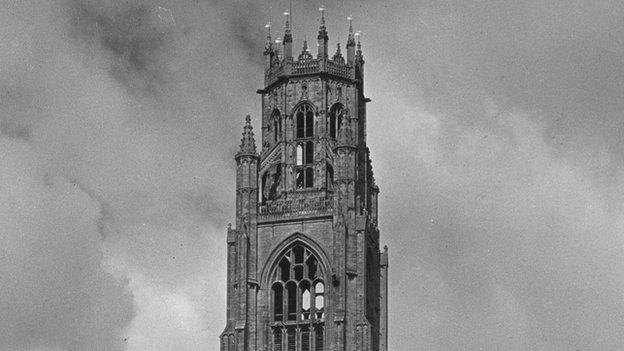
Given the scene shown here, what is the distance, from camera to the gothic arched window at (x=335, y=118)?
446 ft

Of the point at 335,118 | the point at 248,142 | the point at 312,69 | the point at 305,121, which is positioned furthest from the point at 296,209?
the point at 312,69

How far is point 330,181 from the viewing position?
13438 cm

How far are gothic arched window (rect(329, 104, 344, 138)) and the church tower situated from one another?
59 millimetres

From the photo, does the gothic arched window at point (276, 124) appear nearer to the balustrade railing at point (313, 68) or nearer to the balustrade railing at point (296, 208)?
the balustrade railing at point (313, 68)

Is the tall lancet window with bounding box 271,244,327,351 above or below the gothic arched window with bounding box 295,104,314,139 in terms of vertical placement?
below

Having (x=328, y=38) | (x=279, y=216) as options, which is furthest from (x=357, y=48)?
(x=279, y=216)

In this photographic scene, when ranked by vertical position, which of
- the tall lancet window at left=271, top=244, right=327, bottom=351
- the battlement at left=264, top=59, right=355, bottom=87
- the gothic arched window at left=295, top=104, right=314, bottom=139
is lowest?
the tall lancet window at left=271, top=244, right=327, bottom=351

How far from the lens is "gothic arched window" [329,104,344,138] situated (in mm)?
136000

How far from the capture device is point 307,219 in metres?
131

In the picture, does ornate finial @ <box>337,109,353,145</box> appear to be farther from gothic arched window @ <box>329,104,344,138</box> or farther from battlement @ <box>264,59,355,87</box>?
battlement @ <box>264,59,355,87</box>

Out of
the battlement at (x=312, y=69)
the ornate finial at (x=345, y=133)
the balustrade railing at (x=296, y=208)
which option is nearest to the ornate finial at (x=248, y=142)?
the balustrade railing at (x=296, y=208)

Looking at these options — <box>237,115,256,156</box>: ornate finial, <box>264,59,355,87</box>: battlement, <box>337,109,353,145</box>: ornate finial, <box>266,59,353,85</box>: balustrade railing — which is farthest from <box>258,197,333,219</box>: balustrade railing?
<box>266,59,353,85</box>: balustrade railing

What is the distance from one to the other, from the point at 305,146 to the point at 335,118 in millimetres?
2496

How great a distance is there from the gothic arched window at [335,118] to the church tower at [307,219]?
59 millimetres
